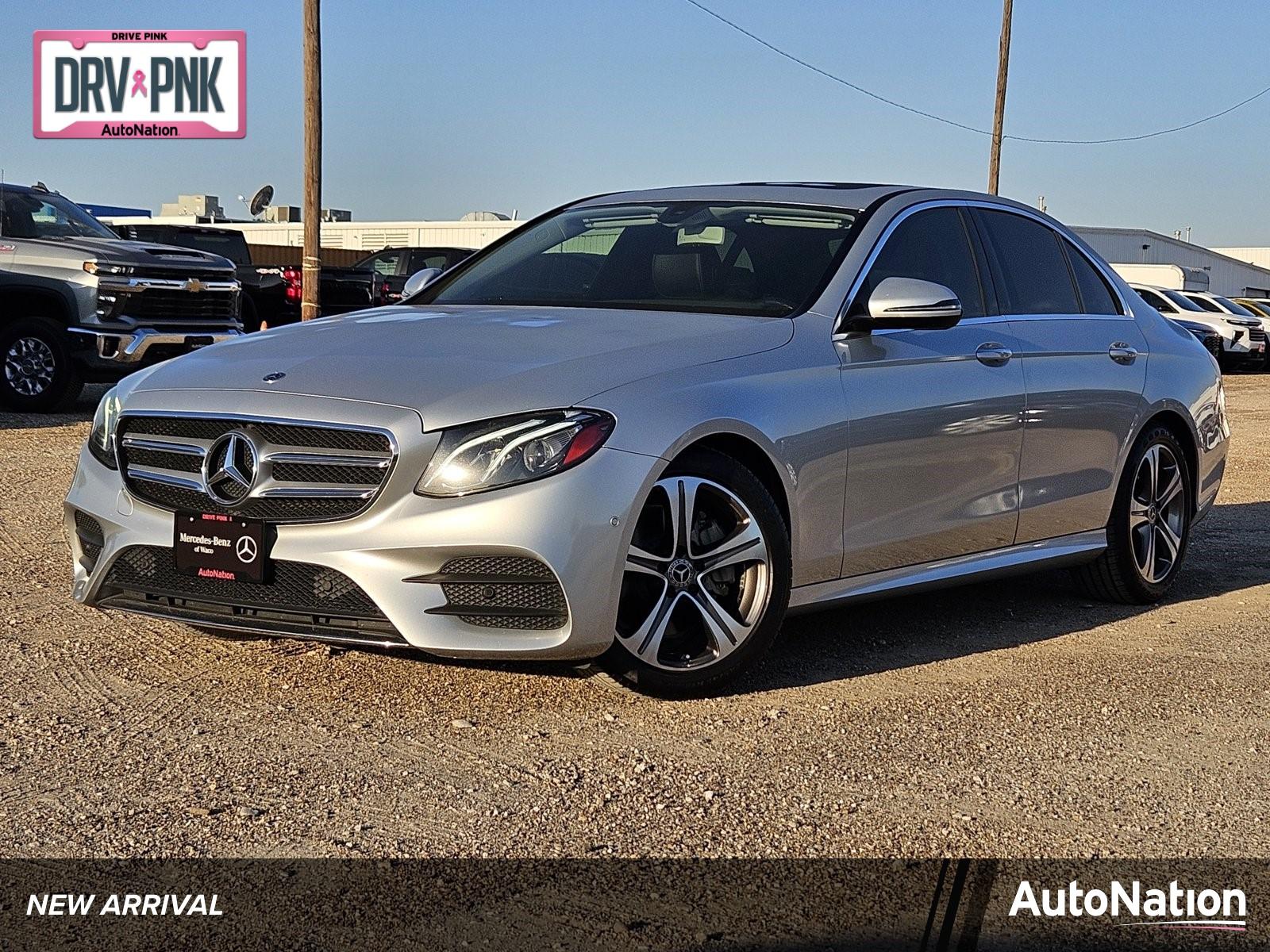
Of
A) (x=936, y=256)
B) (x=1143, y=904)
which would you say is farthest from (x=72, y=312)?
(x=1143, y=904)

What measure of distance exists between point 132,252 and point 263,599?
10002mm

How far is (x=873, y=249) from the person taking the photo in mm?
5773

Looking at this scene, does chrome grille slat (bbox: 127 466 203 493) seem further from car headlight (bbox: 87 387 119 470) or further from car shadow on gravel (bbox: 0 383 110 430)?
car shadow on gravel (bbox: 0 383 110 430)

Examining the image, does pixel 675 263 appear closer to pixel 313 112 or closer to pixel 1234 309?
pixel 313 112

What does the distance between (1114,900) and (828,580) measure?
1991mm

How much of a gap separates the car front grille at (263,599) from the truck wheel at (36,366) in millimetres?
9309

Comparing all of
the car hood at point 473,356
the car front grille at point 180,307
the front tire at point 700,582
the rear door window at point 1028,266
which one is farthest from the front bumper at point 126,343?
the front tire at point 700,582

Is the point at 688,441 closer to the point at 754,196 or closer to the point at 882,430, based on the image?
the point at 882,430

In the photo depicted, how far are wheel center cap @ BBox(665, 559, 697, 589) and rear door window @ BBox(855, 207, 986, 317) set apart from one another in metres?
1.47

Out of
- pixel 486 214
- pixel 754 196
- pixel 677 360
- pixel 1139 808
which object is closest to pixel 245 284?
pixel 754 196

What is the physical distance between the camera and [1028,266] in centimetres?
661

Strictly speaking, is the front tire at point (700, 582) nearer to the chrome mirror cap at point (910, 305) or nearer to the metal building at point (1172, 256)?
the chrome mirror cap at point (910, 305)

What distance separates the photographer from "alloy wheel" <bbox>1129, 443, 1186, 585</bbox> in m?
6.85

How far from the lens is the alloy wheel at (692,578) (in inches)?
184
